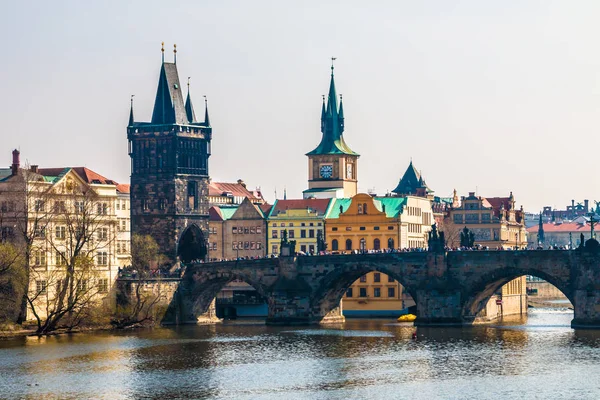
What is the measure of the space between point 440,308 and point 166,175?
140 ft

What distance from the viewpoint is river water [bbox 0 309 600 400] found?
116 meters

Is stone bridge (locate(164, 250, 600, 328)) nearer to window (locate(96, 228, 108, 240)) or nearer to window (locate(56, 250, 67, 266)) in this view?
window (locate(96, 228, 108, 240))

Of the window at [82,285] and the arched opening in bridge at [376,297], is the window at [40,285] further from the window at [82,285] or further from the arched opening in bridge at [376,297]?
the arched opening in bridge at [376,297]

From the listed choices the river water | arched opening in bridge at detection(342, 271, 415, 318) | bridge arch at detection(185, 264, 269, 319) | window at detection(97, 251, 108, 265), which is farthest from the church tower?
the river water

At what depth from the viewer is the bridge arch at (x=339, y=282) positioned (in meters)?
172

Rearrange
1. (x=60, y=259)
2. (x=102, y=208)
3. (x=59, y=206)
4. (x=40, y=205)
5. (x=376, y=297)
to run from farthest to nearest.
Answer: (x=376, y=297) → (x=102, y=208) → (x=60, y=259) → (x=59, y=206) → (x=40, y=205)

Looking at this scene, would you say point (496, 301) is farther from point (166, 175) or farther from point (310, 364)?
point (310, 364)

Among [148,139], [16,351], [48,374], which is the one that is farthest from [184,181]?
[48,374]

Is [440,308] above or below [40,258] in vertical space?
below

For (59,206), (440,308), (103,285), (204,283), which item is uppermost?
(59,206)

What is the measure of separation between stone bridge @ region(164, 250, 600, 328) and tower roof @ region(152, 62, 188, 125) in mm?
21794

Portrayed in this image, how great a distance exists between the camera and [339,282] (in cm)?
17788

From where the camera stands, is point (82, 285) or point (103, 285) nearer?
point (82, 285)

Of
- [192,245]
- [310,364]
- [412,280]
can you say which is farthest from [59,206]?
[192,245]
